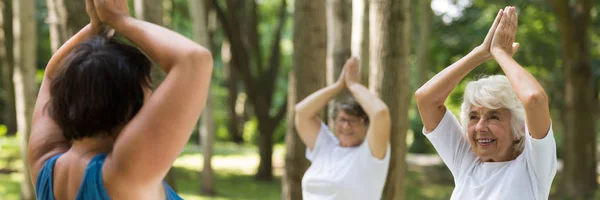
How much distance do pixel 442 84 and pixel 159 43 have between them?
1.59 meters

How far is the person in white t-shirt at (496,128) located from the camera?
2.89 m

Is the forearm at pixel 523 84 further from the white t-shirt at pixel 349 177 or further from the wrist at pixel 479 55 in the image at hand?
the white t-shirt at pixel 349 177

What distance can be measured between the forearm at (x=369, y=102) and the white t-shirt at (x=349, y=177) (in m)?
0.20

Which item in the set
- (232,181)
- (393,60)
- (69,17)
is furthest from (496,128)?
(232,181)

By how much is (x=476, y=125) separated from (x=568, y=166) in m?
12.6

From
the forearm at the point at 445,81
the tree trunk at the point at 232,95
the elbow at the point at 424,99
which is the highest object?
the forearm at the point at 445,81

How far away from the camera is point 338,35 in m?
8.21

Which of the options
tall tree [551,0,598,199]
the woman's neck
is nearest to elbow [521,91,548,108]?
the woman's neck

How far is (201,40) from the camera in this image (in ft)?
45.2

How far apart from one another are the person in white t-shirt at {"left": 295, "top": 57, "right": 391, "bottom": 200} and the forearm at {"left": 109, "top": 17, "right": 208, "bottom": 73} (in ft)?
9.00

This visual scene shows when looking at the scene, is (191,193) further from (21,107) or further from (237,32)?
(21,107)

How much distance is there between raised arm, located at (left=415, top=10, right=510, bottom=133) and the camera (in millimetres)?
3127

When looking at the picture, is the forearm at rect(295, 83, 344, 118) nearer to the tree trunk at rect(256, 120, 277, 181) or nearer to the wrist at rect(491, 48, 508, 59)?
the wrist at rect(491, 48, 508, 59)

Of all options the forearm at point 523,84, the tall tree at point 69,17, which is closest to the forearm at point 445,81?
the forearm at point 523,84
